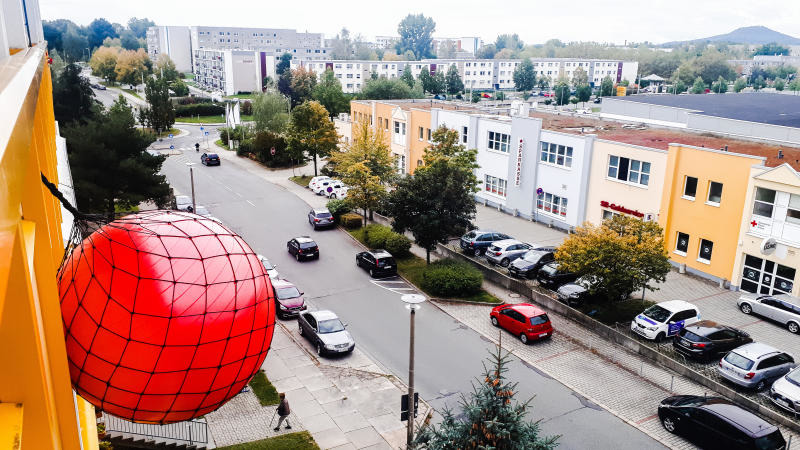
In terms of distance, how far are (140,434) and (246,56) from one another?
115596mm

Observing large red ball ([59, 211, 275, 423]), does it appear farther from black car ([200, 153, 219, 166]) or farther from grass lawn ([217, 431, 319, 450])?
black car ([200, 153, 219, 166])

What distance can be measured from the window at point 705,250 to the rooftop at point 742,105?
947 inches

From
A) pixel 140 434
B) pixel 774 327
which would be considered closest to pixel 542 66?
pixel 774 327

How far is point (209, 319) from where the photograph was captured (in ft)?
13.1

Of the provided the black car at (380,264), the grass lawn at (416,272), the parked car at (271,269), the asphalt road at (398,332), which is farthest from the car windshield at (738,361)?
the parked car at (271,269)

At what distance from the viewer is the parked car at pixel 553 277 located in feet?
95.8

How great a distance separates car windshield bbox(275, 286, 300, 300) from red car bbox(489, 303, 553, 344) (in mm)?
8936

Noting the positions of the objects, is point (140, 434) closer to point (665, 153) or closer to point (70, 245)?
point (70, 245)

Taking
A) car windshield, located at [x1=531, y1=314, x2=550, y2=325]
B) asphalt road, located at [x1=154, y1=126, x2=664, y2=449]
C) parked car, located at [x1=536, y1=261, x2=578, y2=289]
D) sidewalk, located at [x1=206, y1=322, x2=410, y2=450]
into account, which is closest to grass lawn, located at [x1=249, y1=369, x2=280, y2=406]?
sidewalk, located at [x1=206, y1=322, x2=410, y2=450]

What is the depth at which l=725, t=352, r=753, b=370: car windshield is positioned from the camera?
68.6 feet

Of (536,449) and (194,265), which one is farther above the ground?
(194,265)

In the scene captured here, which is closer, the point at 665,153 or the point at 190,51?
the point at 665,153

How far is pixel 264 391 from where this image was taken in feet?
65.6

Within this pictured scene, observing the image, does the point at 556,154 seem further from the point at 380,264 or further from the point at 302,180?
the point at 302,180
